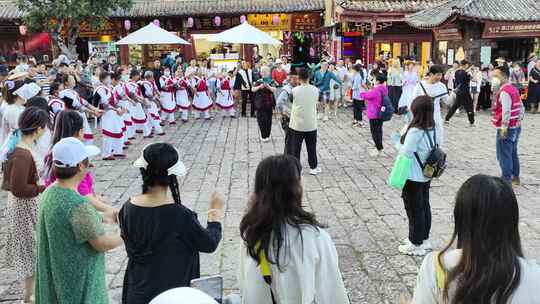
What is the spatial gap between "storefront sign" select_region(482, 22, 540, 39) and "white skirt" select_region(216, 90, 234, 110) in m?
8.11

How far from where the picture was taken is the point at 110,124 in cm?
1003

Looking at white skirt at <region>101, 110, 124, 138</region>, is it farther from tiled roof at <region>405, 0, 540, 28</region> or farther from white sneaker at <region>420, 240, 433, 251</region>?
tiled roof at <region>405, 0, 540, 28</region>

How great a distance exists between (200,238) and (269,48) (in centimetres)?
2396

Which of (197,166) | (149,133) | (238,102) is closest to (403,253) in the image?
(197,166)

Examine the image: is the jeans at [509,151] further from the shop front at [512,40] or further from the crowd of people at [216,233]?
the shop front at [512,40]

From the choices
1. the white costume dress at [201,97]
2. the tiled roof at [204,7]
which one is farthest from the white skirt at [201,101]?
the tiled roof at [204,7]

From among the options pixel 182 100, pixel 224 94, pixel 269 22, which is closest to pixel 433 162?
pixel 182 100

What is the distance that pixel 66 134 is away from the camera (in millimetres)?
4422

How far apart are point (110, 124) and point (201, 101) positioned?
518 centimetres

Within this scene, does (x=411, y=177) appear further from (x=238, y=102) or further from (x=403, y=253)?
(x=238, y=102)

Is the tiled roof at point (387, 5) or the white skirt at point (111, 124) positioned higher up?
the tiled roof at point (387, 5)

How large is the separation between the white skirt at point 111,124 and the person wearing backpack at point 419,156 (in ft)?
21.7

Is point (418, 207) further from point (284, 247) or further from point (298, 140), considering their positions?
point (298, 140)

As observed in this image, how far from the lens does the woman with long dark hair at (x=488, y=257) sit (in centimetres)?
192
